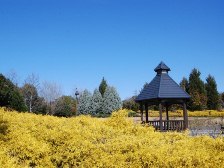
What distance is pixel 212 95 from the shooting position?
52.6 meters

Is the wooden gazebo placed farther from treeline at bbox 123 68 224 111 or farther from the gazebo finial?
treeline at bbox 123 68 224 111

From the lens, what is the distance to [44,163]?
7910 mm

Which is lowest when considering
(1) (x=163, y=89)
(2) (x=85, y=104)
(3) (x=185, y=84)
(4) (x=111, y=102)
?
(1) (x=163, y=89)

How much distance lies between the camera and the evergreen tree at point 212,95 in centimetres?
5250

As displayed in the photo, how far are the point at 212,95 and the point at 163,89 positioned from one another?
34.2 metres

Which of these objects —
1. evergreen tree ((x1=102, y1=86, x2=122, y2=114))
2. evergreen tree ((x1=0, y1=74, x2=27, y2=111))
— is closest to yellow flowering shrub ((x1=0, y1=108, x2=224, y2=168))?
evergreen tree ((x1=0, y1=74, x2=27, y2=111))

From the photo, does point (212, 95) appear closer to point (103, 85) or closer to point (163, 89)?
point (103, 85)

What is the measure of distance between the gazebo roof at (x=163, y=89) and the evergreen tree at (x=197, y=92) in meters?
30.2

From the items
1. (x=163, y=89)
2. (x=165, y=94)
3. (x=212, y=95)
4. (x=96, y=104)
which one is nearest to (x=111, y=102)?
(x=96, y=104)

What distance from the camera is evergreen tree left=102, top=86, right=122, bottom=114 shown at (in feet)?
148

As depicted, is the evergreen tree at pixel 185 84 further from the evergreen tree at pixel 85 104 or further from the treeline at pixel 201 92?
the evergreen tree at pixel 85 104

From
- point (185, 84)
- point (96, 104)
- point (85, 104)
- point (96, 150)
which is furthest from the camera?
point (185, 84)

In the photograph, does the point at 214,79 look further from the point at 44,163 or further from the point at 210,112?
the point at 44,163

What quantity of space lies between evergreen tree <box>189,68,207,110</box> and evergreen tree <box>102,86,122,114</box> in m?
11.9
